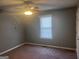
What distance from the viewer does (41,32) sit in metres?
5.83

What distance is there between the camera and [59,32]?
520 centimetres

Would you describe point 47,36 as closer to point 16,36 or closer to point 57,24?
point 57,24

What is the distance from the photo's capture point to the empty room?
14.4 ft

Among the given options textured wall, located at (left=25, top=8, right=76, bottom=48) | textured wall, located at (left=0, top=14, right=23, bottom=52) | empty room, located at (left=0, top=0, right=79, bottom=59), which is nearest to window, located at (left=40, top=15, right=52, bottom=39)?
empty room, located at (left=0, top=0, right=79, bottom=59)

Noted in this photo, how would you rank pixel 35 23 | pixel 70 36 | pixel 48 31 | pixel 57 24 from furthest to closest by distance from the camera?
pixel 35 23, pixel 48 31, pixel 57 24, pixel 70 36

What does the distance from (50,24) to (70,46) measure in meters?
1.61

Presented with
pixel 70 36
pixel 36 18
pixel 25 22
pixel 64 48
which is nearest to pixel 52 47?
pixel 64 48

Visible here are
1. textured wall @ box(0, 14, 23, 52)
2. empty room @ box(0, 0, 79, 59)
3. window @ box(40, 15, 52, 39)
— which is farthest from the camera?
window @ box(40, 15, 52, 39)

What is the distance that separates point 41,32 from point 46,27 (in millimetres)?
454

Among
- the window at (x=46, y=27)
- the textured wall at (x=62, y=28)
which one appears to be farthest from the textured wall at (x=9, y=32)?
the window at (x=46, y=27)

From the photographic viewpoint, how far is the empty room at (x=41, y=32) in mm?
4387

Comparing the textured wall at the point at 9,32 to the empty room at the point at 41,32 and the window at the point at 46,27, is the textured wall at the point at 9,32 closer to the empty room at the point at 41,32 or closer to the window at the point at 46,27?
the empty room at the point at 41,32

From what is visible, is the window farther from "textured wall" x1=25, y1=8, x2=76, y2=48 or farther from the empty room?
"textured wall" x1=25, y1=8, x2=76, y2=48

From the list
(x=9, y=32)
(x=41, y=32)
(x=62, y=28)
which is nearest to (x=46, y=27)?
(x=41, y=32)
